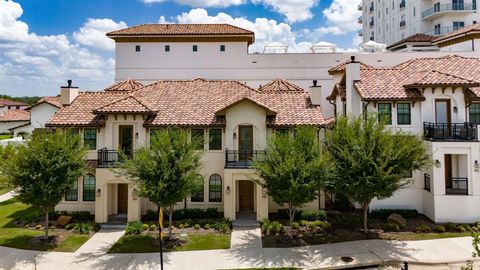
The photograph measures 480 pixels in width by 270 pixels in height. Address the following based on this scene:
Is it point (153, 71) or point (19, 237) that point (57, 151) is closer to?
point (19, 237)

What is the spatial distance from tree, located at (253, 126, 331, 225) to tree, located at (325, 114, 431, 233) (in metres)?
1.00

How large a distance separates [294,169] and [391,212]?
8242mm

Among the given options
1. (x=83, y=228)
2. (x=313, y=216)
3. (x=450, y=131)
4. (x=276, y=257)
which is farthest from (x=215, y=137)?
(x=450, y=131)

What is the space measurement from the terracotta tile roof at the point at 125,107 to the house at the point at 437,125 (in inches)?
537

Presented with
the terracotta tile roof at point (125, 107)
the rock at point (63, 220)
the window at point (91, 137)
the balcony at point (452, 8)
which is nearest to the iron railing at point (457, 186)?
the terracotta tile roof at point (125, 107)

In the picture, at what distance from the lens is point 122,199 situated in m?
23.5

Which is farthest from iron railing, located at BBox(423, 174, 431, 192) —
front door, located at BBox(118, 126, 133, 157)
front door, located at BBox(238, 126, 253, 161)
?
front door, located at BBox(118, 126, 133, 157)

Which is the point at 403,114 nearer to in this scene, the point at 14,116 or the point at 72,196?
the point at 72,196

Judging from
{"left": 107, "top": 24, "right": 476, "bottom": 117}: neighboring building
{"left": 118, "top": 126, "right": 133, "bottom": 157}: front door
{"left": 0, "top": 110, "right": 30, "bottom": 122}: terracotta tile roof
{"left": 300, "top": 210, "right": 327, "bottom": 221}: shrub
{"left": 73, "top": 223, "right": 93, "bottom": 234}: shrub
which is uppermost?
{"left": 107, "top": 24, "right": 476, "bottom": 117}: neighboring building

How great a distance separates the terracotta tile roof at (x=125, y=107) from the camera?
71.8 ft

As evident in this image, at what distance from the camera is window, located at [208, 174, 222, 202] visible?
22844 millimetres

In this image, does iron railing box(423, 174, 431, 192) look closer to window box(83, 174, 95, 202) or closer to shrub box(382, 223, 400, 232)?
shrub box(382, 223, 400, 232)

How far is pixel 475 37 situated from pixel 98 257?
138ft

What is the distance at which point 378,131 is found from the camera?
18453 mm
